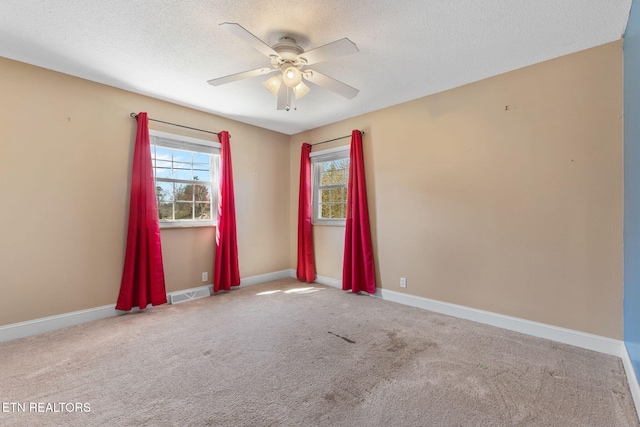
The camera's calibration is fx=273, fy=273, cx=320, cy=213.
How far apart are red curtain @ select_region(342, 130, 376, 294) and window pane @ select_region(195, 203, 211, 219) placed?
1995 millimetres

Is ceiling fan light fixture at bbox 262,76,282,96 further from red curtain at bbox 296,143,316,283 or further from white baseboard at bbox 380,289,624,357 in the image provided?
white baseboard at bbox 380,289,624,357

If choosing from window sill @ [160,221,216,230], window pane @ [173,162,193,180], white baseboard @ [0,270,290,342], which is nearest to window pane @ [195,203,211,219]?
window sill @ [160,221,216,230]

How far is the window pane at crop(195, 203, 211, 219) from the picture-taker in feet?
12.5

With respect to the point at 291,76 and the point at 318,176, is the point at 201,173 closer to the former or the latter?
the point at 318,176

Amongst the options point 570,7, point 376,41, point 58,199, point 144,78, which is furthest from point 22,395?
point 570,7

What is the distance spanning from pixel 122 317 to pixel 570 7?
4.69 m

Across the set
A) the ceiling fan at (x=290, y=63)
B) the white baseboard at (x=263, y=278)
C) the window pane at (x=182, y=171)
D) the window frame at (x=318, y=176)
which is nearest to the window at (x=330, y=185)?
the window frame at (x=318, y=176)

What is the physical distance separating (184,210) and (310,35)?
2.70 meters

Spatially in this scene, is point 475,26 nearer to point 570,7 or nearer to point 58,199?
point 570,7

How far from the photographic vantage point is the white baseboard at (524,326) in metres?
2.17

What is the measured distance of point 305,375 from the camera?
1896mm

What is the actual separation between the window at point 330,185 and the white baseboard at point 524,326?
155 cm

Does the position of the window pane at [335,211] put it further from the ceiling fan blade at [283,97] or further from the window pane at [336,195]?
the ceiling fan blade at [283,97]

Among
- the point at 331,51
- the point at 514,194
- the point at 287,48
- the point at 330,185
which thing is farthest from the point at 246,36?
the point at 330,185
